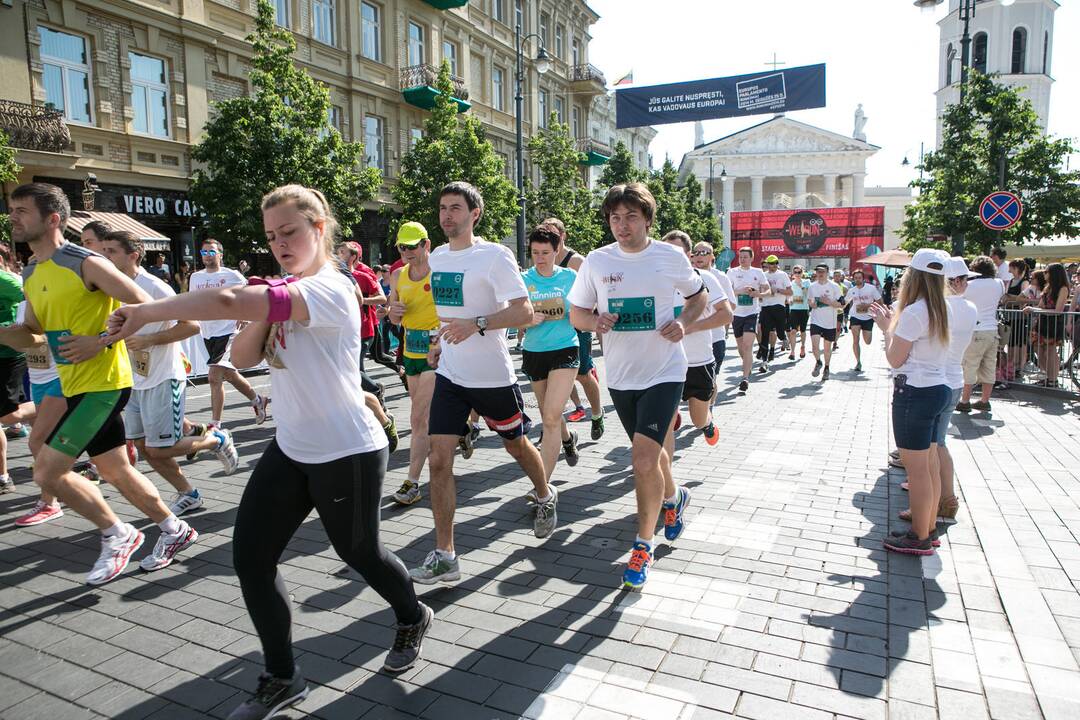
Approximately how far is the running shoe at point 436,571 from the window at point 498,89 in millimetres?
33259

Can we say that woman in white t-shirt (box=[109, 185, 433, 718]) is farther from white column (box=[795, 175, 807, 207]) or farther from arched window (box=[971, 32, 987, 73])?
white column (box=[795, 175, 807, 207])

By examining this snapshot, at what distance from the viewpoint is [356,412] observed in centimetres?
278

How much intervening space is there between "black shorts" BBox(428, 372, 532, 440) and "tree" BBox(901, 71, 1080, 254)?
51.5 ft

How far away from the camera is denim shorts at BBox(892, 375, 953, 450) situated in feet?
14.1

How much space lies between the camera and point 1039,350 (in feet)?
37.2

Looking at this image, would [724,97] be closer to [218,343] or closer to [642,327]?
[218,343]

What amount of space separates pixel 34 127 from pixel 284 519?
16.9 metres

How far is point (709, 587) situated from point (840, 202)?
96.3 meters

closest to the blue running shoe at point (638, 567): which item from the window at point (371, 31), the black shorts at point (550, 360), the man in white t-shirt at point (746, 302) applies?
the black shorts at point (550, 360)

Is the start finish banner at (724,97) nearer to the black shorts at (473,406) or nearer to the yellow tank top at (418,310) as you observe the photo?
the yellow tank top at (418,310)

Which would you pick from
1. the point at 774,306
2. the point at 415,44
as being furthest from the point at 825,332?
the point at 415,44

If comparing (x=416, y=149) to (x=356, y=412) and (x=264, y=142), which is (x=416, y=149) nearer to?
(x=264, y=142)

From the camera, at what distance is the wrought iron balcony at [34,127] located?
15.1 metres

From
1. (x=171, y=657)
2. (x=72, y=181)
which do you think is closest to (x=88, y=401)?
(x=171, y=657)
